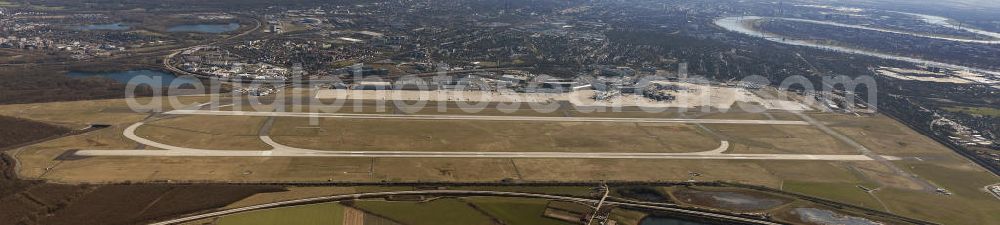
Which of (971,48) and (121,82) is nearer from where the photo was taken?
(121,82)

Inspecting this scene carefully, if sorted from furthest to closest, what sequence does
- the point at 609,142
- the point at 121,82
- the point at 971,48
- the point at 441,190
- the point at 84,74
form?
the point at 971,48
the point at 84,74
the point at 121,82
the point at 609,142
the point at 441,190

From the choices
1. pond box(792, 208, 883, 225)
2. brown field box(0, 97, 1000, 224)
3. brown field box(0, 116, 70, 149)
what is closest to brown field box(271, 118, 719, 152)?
brown field box(0, 97, 1000, 224)

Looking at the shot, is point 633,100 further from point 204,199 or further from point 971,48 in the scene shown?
point 971,48

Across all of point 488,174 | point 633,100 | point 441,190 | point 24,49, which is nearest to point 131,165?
point 441,190

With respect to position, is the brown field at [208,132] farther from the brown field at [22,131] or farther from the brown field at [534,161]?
the brown field at [22,131]

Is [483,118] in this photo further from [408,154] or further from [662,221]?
[662,221]

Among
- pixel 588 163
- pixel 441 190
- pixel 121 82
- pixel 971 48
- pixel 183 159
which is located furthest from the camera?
pixel 971 48

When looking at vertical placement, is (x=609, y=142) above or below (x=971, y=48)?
below
